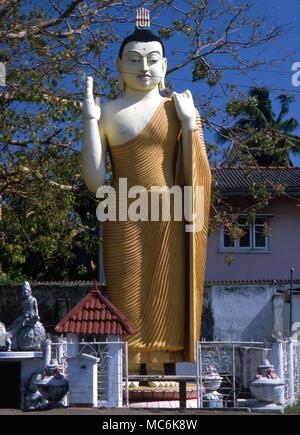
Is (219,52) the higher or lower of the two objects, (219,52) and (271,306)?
the higher

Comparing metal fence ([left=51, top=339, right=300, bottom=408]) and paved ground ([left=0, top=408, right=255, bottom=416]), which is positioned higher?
metal fence ([left=51, top=339, right=300, bottom=408])

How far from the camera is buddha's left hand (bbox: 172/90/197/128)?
33.1 ft

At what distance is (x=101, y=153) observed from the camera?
1009cm

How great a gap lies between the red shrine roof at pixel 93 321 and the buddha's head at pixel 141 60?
2.84 metres

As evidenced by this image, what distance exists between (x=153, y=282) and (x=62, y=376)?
7.16ft

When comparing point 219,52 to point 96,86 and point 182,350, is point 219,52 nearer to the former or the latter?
point 96,86

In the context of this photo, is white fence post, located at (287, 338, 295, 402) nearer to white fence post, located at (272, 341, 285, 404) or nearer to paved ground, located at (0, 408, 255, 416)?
white fence post, located at (272, 341, 285, 404)

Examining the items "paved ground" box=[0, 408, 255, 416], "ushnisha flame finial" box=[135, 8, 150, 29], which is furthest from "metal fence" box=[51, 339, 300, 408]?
"ushnisha flame finial" box=[135, 8, 150, 29]

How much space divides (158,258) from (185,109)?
174 cm

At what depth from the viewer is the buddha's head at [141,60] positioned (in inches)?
402

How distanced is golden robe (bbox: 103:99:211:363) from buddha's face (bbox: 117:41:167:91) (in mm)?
343

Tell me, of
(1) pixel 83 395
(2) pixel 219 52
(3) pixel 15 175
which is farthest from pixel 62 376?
(2) pixel 219 52

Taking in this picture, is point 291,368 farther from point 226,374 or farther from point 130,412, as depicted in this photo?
point 130,412

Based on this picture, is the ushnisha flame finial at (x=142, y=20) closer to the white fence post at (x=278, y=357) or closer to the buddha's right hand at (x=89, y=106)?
the buddha's right hand at (x=89, y=106)
